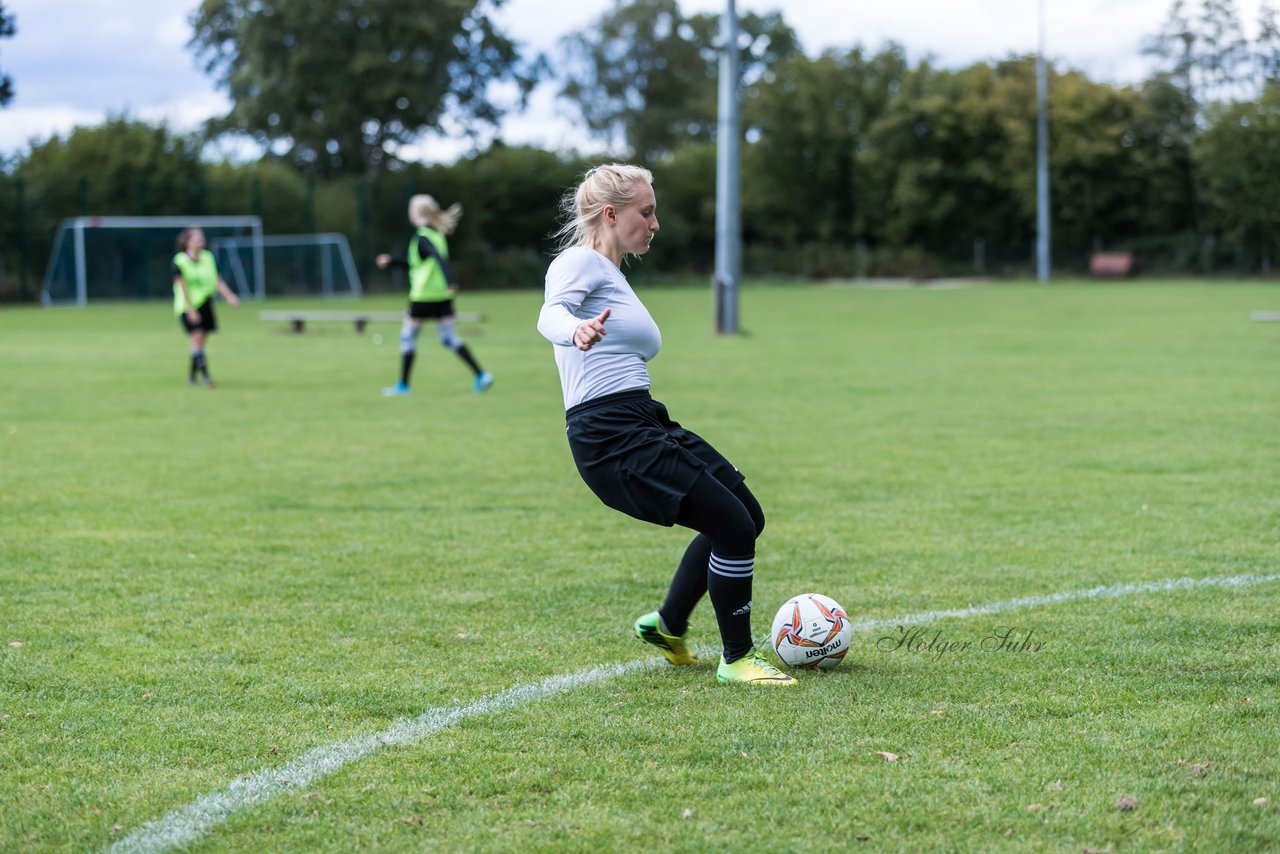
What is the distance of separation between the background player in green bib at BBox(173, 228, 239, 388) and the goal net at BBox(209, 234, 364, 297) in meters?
24.8

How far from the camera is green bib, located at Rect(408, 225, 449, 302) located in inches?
583

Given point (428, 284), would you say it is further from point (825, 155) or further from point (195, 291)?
point (825, 155)

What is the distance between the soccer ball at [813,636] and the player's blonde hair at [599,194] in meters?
1.51

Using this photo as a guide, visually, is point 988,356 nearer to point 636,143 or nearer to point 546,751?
point 546,751

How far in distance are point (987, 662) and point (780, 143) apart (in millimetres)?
57154

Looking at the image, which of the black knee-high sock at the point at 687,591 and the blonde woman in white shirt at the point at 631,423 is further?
the black knee-high sock at the point at 687,591

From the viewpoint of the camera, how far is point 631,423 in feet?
15.5

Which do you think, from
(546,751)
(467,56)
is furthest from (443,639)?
(467,56)

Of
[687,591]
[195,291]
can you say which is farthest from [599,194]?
[195,291]

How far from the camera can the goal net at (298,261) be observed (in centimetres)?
4138

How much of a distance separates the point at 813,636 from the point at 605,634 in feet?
2.99

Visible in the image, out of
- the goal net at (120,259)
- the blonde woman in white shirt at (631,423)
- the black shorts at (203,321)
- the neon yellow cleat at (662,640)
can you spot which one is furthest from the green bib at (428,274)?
the goal net at (120,259)

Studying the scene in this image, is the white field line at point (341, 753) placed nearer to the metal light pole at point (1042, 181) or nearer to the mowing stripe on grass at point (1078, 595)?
the mowing stripe on grass at point (1078, 595)

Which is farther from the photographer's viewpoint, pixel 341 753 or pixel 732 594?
pixel 732 594
